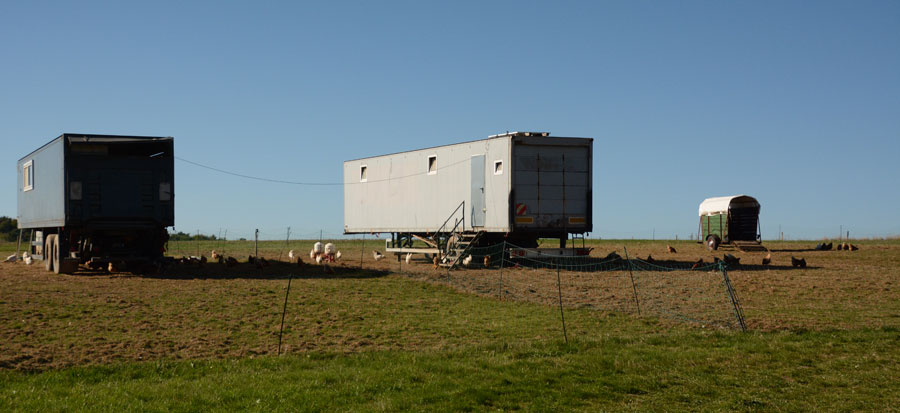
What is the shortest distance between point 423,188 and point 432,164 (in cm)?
105

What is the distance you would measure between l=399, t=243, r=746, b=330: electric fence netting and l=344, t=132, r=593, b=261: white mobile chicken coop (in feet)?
2.82

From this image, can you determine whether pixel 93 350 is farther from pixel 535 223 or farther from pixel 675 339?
pixel 535 223

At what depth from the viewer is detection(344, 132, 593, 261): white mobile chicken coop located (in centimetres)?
2414

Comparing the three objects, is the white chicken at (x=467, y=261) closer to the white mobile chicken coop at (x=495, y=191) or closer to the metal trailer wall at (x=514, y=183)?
the white mobile chicken coop at (x=495, y=191)

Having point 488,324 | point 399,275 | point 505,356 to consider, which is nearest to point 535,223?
point 399,275

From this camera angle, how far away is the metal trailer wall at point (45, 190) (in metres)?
21.1

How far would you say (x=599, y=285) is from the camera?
1934 centimetres

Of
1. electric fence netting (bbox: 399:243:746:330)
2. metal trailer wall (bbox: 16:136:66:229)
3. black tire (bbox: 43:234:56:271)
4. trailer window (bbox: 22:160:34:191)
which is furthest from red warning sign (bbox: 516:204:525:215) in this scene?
trailer window (bbox: 22:160:34:191)

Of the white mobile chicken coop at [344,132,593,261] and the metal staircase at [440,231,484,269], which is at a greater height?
the white mobile chicken coop at [344,132,593,261]

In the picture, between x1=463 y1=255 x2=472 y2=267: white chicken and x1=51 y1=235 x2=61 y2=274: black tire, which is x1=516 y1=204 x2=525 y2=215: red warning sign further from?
x1=51 y1=235 x2=61 y2=274: black tire

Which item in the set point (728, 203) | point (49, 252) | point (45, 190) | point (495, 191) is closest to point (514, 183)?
point (495, 191)

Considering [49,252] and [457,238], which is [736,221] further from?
[49,252]

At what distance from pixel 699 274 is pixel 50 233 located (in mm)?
20277

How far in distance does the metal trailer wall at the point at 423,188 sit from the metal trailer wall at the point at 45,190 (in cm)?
1233
